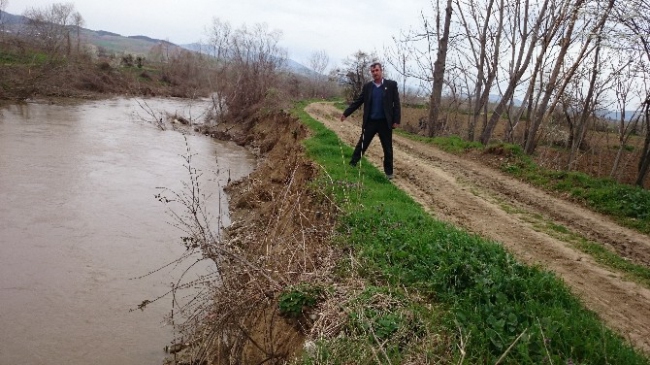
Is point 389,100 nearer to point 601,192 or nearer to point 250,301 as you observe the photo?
point 601,192

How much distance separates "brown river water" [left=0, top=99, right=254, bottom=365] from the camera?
5.63 m

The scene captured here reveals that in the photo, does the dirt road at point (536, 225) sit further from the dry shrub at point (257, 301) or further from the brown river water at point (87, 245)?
the brown river water at point (87, 245)

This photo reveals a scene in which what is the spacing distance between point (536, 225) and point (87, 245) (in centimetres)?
779

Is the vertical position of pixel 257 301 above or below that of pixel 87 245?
above

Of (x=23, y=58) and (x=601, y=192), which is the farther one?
(x=23, y=58)

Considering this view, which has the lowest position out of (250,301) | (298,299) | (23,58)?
(250,301)

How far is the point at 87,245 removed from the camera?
27.5ft

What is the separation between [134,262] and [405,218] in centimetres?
484

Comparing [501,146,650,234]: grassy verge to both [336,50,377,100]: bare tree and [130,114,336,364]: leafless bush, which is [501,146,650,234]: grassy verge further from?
[336,50,377,100]: bare tree

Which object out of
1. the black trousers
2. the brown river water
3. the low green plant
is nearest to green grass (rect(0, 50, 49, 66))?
the brown river water

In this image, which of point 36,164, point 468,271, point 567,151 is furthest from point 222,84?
point 468,271

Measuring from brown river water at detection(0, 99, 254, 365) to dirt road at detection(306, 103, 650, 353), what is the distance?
3777 millimetres

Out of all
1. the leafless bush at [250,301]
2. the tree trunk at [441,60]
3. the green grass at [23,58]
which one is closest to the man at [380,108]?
the leafless bush at [250,301]

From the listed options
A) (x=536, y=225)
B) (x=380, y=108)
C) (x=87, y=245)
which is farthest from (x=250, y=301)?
(x=87, y=245)
